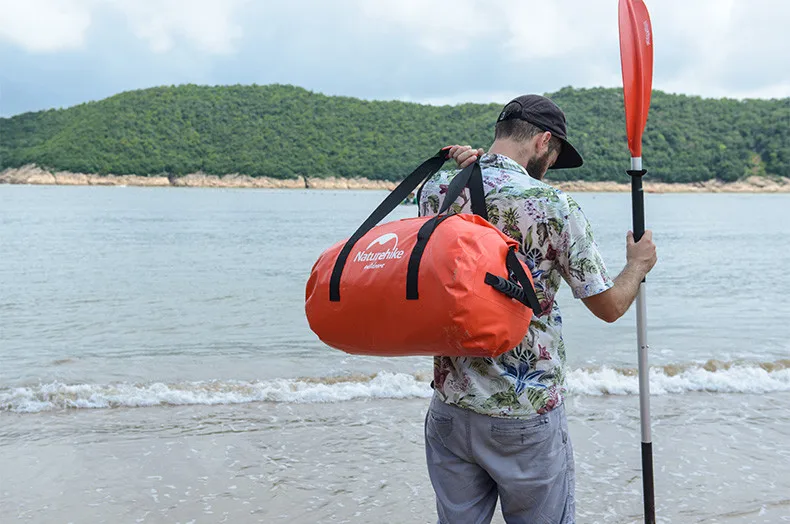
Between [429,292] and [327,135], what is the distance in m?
102

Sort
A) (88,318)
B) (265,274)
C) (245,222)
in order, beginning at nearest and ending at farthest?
(88,318), (265,274), (245,222)

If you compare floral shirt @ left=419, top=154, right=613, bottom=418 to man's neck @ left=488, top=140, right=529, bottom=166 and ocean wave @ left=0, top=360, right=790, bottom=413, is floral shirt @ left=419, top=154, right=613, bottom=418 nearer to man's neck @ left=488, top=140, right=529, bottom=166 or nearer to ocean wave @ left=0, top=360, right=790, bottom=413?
man's neck @ left=488, top=140, right=529, bottom=166

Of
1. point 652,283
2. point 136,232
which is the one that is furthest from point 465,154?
point 136,232

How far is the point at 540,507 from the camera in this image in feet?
7.73

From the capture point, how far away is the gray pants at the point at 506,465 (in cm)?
233

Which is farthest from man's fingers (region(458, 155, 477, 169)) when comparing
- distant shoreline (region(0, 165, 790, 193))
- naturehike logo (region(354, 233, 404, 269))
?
distant shoreline (region(0, 165, 790, 193))

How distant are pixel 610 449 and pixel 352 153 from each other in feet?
307

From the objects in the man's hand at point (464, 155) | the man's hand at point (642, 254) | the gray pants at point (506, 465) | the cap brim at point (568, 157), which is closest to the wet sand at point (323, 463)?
the gray pants at point (506, 465)

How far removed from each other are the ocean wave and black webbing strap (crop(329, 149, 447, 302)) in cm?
459

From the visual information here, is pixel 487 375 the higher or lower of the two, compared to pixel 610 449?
higher

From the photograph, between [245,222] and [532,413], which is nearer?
[532,413]

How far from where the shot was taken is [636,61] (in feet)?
9.81

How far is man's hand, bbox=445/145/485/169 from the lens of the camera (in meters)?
2.40

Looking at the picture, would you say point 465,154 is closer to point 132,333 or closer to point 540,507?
point 540,507
